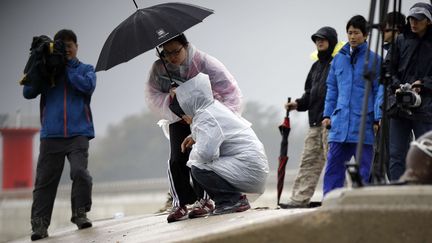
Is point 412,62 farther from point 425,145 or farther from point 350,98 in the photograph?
point 425,145

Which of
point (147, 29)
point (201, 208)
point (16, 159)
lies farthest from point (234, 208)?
point (16, 159)

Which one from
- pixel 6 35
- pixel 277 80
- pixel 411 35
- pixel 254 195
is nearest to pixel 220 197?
pixel 254 195

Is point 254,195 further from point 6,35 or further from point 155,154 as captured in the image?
point 6,35

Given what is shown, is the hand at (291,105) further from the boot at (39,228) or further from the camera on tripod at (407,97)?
the camera on tripod at (407,97)

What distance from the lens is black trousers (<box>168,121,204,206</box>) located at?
34.4 ft

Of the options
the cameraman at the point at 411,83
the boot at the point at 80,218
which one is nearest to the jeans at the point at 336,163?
the cameraman at the point at 411,83

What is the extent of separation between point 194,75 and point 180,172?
826 millimetres

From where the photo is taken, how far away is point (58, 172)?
12078 mm

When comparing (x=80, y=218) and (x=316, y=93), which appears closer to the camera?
(x=80, y=218)

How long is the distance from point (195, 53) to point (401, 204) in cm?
410

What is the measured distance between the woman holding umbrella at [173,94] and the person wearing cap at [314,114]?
1.75 m

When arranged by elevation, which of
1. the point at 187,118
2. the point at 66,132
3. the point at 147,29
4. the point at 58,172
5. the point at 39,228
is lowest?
the point at 39,228

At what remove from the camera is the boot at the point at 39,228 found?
11.9 m

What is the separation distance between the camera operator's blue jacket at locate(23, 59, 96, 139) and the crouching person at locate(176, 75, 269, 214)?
75.7 inches
